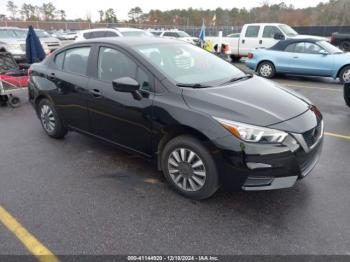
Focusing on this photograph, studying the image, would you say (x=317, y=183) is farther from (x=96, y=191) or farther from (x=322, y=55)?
(x=322, y=55)

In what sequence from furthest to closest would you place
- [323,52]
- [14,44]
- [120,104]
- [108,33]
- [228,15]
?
[228,15]
[14,44]
[108,33]
[323,52]
[120,104]

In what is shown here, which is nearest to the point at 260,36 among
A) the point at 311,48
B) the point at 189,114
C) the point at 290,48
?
the point at 290,48

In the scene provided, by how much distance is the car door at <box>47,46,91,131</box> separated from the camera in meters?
4.24

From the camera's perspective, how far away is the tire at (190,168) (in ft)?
10.1

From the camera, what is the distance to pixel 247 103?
3.14m

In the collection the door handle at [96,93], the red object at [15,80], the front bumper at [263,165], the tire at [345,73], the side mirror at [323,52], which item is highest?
the door handle at [96,93]

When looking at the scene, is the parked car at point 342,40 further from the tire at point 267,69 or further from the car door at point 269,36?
the tire at point 267,69

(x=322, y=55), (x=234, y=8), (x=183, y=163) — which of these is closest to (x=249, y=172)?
(x=183, y=163)

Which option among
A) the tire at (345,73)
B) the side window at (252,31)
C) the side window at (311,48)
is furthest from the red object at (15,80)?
the side window at (252,31)

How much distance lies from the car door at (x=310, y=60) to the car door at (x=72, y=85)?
25.6ft

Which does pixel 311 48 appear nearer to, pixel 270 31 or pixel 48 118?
pixel 270 31

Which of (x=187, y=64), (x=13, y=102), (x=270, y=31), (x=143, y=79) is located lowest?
(x=13, y=102)

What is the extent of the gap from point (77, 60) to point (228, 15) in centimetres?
8000

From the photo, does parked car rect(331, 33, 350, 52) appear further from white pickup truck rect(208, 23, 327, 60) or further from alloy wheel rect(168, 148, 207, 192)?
alloy wheel rect(168, 148, 207, 192)
